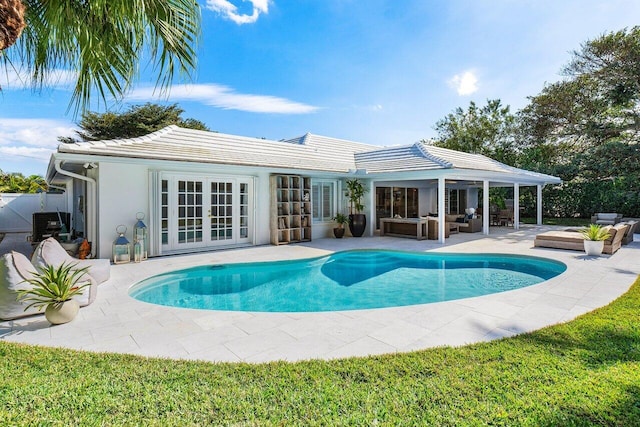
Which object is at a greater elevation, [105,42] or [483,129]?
[483,129]

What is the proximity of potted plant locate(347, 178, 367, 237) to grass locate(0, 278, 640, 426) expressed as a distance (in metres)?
10.9

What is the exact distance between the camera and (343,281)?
8.28 m

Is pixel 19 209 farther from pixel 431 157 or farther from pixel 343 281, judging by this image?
pixel 431 157

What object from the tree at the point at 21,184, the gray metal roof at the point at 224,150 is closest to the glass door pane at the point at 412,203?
the gray metal roof at the point at 224,150

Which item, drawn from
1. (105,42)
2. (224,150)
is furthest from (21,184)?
(105,42)

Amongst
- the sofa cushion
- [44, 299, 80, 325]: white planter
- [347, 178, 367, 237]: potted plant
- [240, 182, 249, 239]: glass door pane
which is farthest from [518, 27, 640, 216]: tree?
[44, 299, 80, 325]: white planter

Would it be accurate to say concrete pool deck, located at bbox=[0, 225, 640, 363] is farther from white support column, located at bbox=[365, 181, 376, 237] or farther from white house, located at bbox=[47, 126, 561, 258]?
white support column, located at bbox=[365, 181, 376, 237]

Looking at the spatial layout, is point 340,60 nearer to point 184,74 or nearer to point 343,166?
point 343,166

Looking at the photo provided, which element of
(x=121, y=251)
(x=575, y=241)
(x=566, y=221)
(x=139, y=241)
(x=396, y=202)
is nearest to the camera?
(x=121, y=251)

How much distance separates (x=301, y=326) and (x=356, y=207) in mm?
10862

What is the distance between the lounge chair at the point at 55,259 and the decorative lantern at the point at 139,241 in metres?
1.93

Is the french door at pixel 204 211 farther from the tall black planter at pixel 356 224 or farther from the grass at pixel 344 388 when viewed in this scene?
the grass at pixel 344 388

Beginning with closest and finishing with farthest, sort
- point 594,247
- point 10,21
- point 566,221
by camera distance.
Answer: point 10,21 → point 594,247 → point 566,221

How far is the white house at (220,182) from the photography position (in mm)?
9117
